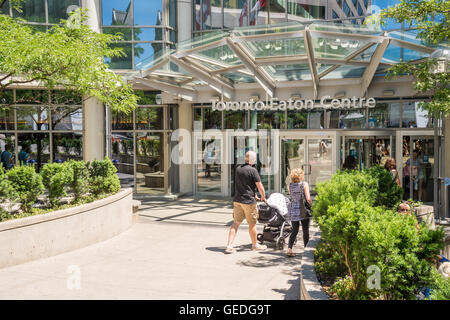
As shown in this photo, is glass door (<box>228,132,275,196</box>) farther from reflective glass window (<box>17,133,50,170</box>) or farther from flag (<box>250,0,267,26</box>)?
reflective glass window (<box>17,133,50,170</box>)

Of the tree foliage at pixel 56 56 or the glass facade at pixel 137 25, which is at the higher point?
the glass facade at pixel 137 25

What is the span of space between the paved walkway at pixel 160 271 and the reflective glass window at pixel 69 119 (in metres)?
7.86

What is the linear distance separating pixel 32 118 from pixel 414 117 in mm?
13328

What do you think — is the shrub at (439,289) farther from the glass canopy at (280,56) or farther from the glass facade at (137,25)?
the glass facade at (137,25)

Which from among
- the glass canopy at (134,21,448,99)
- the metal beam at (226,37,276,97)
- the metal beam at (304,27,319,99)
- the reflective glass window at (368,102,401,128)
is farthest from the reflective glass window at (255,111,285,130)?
the reflective glass window at (368,102,401,128)

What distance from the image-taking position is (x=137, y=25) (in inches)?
634

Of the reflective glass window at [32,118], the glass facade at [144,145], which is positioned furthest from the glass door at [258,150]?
the reflective glass window at [32,118]

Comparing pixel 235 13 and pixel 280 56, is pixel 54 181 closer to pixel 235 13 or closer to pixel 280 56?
pixel 280 56

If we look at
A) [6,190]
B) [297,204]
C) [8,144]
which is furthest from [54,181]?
[8,144]

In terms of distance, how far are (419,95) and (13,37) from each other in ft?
36.8

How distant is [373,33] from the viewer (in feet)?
31.3

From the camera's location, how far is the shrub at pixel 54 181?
27.6 ft

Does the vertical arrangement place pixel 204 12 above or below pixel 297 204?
above
